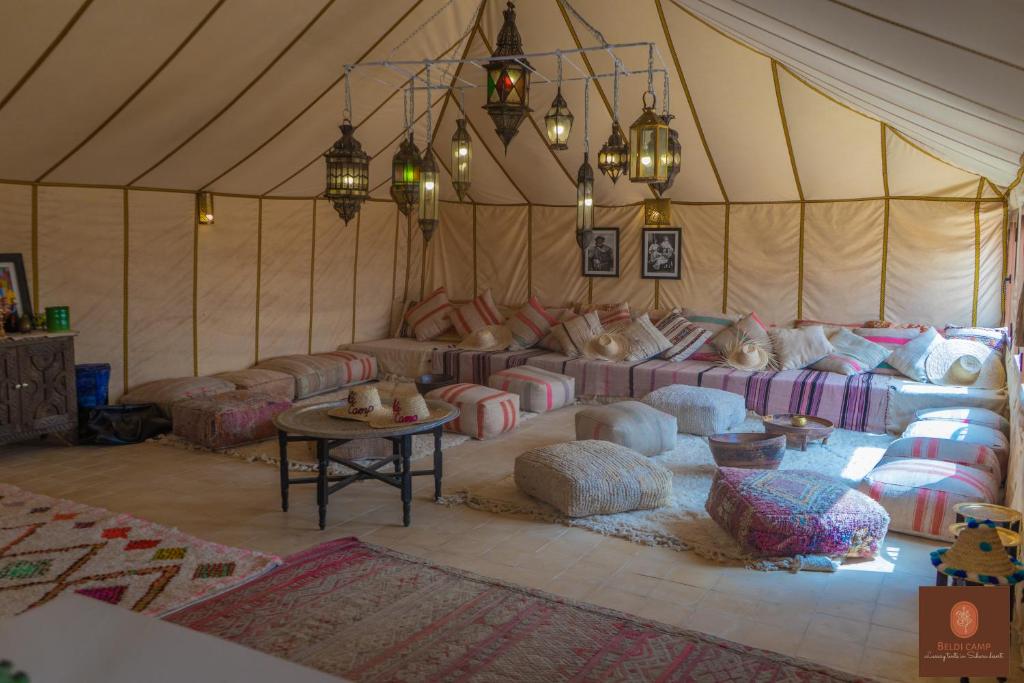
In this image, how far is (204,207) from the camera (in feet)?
23.6

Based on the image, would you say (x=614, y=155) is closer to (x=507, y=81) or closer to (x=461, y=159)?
(x=461, y=159)

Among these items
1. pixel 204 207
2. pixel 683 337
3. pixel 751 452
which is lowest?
pixel 751 452

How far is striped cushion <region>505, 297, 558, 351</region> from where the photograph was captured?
8602mm

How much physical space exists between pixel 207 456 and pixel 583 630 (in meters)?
3.49

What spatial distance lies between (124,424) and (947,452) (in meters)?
5.49

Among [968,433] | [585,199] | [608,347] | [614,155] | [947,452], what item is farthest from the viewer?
[608,347]

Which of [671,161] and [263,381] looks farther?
[263,381]

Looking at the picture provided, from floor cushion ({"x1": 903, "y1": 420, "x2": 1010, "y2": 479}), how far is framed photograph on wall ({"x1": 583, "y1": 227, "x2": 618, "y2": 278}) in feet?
12.6

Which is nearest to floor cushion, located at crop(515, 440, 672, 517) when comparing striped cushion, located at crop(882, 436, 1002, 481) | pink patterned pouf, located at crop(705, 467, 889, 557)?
pink patterned pouf, located at crop(705, 467, 889, 557)

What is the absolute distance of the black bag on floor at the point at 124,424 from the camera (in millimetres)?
6059

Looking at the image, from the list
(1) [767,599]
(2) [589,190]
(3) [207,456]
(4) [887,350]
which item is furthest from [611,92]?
(1) [767,599]

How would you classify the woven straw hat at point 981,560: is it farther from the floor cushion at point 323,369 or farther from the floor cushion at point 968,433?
the floor cushion at point 323,369

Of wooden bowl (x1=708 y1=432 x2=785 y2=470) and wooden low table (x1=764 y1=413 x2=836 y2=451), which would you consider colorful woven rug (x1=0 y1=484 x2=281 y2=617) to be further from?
wooden low table (x1=764 y1=413 x2=836 y2=451)

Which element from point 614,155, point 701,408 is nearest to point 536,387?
point 701,408
